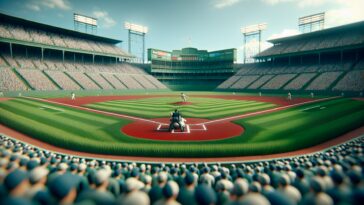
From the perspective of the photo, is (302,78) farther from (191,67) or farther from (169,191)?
(169,191)

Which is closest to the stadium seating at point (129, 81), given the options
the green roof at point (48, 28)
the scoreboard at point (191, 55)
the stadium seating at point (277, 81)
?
the green roof at point (48, 28)

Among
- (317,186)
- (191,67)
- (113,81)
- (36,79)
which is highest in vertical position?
(191,67)

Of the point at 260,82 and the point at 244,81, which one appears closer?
the point at 260,82

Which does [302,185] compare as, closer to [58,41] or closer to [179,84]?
[58,41]

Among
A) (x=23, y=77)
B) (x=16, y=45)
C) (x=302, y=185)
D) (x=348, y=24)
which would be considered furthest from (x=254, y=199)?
(x=348, y=24)

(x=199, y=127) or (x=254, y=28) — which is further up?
(x=254, y=28)

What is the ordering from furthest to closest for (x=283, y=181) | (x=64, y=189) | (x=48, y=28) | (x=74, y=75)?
(x=48, y=28)
(x=74, y=75)
(x=283, y=181)
(x=64, y=189)

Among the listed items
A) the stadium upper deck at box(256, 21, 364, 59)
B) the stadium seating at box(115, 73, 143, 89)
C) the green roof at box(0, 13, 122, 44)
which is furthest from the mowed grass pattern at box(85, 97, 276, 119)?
the green roof at box(0, 13, 122, 44)

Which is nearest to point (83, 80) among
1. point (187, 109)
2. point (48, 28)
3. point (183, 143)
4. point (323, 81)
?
point (48, 28)
